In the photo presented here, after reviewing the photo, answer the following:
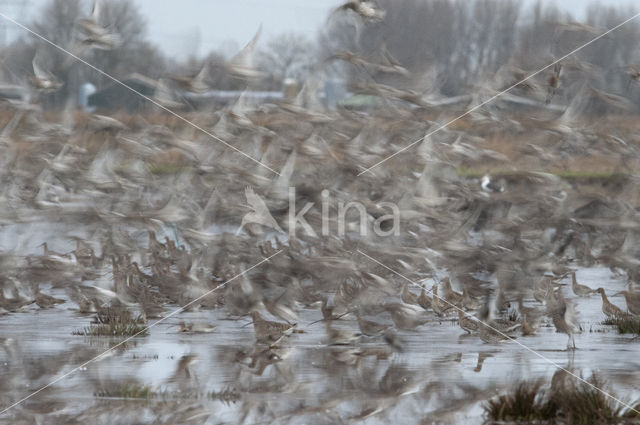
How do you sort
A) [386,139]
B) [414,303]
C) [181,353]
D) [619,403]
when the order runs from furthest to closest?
[386,139] < [414,303] < [181,353] < [619,403]

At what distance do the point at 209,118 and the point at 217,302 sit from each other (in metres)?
3.39

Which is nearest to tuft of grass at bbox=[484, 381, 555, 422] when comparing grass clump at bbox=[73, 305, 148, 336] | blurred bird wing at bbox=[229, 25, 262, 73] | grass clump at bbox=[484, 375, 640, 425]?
grass clump at bbox=[484, 375, 640, 425]

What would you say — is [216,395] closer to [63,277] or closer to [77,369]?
[77,369]

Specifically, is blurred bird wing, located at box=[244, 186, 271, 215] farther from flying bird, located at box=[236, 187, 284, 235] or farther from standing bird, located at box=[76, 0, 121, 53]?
standing bird, located at box=[76, 0, 121, 53]

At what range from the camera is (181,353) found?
11.0 m

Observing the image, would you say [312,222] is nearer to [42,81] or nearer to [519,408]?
[42,81]

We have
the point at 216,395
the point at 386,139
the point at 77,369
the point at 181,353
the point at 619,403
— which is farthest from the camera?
the point at 386,139

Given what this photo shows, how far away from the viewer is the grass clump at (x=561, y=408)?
25.6 ft

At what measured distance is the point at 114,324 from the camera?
40.5 feet

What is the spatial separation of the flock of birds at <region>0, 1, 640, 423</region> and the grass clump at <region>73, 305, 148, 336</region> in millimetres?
146

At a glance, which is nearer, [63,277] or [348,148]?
[63,277]

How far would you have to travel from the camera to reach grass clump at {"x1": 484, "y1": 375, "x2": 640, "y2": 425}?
7.81 m

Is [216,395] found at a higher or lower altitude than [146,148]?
lower

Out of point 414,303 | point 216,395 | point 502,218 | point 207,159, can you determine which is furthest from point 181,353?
point 502,218
